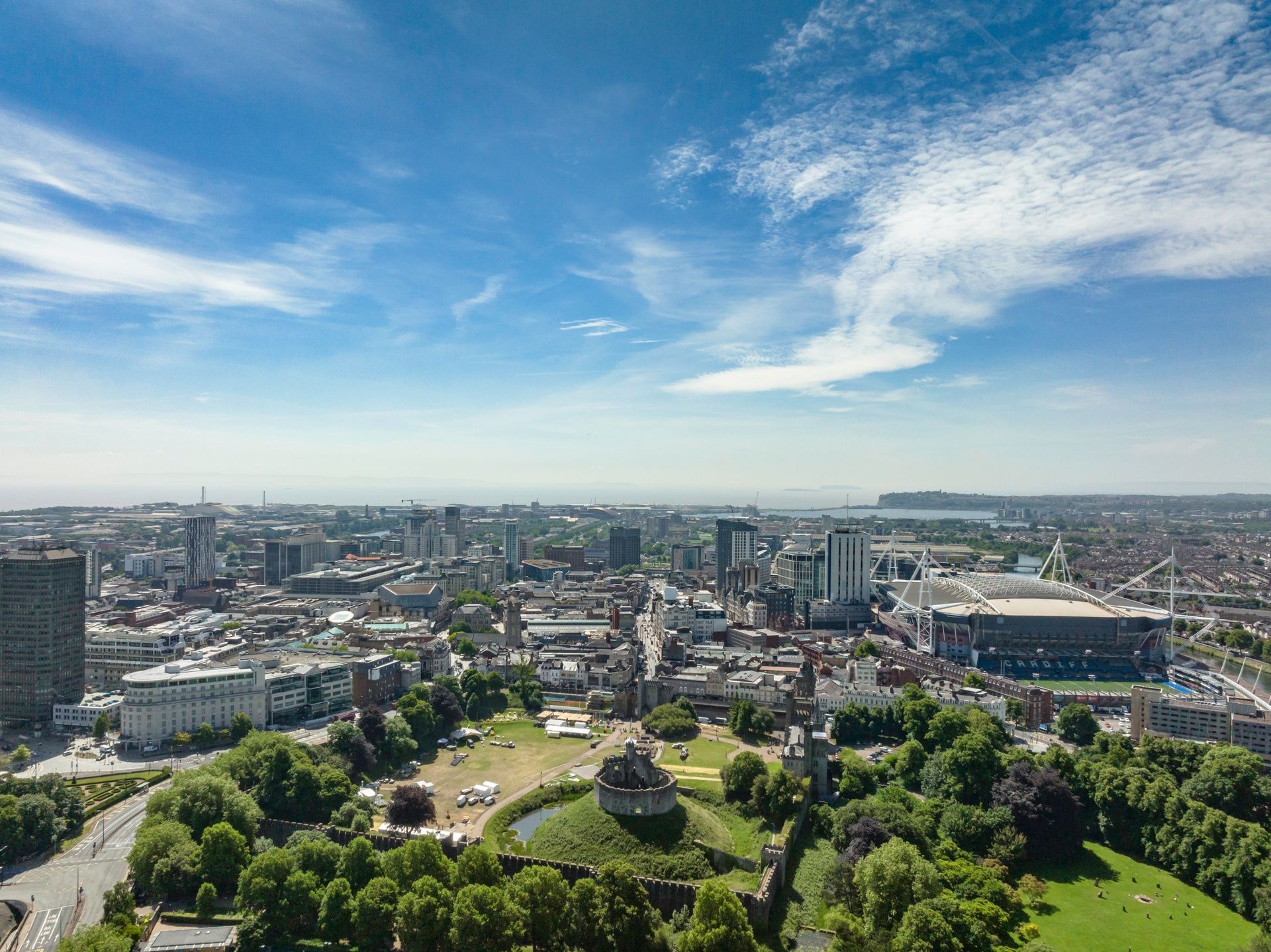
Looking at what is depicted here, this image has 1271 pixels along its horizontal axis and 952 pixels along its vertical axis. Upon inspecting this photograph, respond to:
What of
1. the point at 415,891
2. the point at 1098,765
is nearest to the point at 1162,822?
the point at 1098,765

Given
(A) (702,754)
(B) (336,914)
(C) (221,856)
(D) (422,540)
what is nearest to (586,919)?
(B) (336,914)

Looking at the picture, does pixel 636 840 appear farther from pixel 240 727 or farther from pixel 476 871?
pixel 240 727

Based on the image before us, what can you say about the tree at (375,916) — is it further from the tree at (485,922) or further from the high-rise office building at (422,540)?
the high-rise office building at (422,540)

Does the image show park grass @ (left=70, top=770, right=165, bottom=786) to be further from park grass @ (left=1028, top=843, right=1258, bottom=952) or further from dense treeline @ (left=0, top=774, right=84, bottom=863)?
park grass @ (left=1028, top=843, right=1258, bottom=952)

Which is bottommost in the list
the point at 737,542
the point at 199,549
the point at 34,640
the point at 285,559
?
the point at 285,559

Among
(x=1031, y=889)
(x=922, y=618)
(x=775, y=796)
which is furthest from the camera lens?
(x=922, y=618)

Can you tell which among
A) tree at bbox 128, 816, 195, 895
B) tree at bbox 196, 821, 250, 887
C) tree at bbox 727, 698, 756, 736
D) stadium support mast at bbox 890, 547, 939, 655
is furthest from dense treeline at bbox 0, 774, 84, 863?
stadium support mast at bbox 890, 547, 939, 655

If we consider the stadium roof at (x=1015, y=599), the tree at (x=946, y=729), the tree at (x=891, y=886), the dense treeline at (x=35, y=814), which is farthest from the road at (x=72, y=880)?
the stadium roof at (x=1015, y=599)
